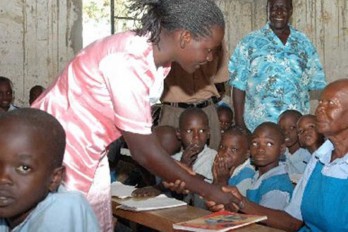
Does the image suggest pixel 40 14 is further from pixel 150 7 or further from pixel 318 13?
pixel 150 7

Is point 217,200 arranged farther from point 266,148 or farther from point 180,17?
point 266,148

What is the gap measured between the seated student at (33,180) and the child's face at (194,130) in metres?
2.60

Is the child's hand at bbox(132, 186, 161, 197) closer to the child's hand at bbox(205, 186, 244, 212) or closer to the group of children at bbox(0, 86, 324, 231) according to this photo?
the group of children at bbox(0, 86, 324, 231)

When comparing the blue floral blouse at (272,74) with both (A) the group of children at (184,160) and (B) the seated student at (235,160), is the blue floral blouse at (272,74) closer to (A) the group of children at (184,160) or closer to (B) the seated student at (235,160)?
(A) the group of children at (184,160)

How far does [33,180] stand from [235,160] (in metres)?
2.38

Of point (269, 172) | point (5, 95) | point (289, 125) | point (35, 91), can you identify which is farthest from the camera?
point (35, 91)

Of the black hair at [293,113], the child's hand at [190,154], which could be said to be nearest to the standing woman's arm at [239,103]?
the black hair at [293,113]

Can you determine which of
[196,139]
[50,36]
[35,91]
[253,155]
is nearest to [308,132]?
[196,139]

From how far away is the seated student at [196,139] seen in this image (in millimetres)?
4176

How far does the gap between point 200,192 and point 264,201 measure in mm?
1049

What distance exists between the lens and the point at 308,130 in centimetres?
445

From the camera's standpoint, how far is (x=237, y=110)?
5.00m

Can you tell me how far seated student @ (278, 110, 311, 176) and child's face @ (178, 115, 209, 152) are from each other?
23.2 inches

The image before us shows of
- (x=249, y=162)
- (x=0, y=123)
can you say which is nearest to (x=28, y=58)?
(x=249, y=162)
